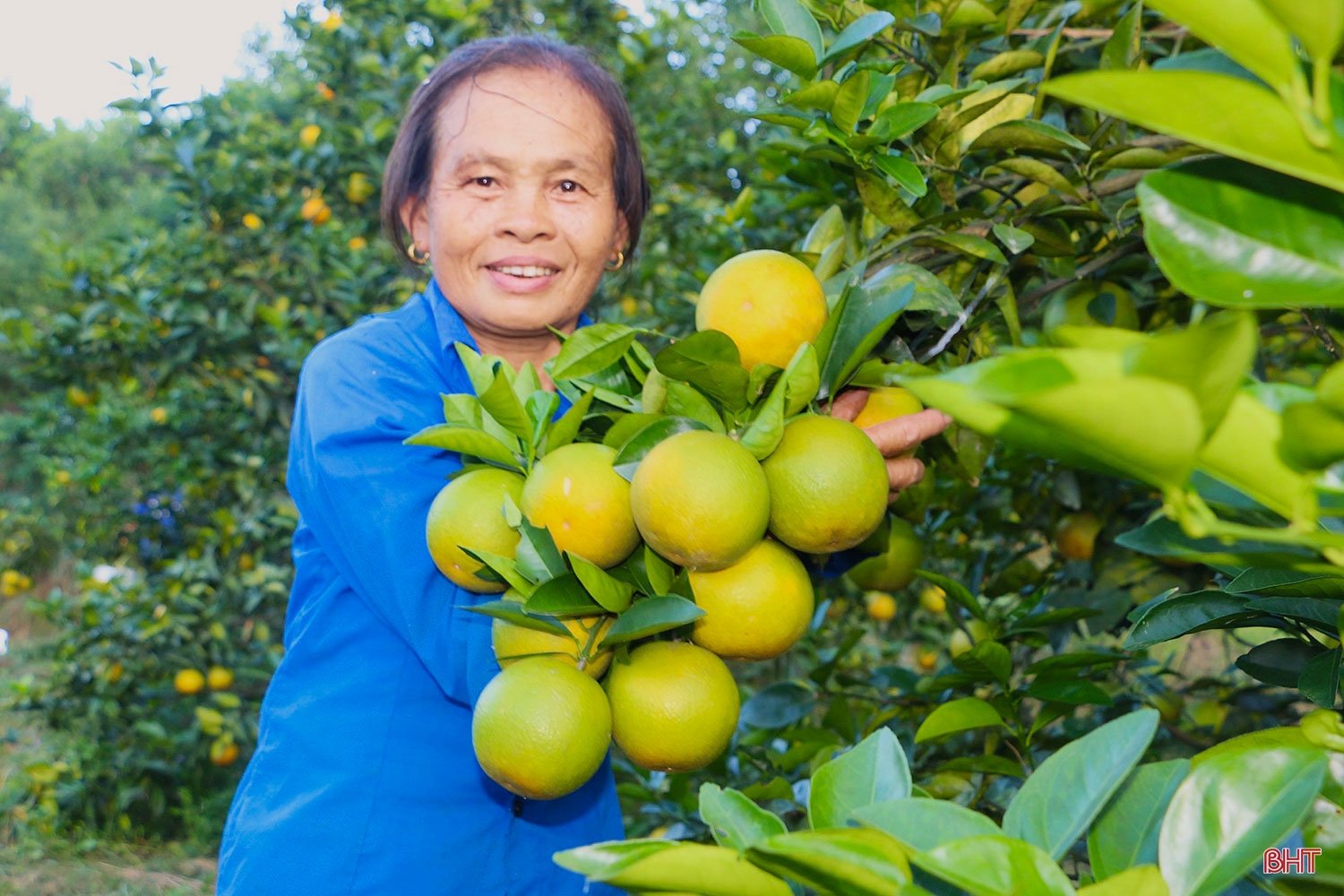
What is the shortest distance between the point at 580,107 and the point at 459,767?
751 millimetres

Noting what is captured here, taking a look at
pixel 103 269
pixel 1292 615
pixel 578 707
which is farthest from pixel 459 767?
pixel 103 269

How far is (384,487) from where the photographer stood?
1.01 meters

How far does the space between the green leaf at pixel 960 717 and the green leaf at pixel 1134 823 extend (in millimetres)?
509

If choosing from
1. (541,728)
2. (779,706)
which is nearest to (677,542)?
(541,728)

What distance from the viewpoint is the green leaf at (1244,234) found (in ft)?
1.52

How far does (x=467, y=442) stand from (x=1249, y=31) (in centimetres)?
62

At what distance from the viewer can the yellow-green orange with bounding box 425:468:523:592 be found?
33.5 inches

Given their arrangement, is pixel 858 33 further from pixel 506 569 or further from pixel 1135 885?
pixel 1135 885

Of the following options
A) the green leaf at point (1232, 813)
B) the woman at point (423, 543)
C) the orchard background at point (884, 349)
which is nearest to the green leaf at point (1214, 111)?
the orchard background at point (884, 349)

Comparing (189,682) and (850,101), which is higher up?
(850,101)

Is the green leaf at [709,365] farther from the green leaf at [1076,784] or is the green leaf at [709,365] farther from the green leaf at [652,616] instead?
the green leaf at [1076,784]

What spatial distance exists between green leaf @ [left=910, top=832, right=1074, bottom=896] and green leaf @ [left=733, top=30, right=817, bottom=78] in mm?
601

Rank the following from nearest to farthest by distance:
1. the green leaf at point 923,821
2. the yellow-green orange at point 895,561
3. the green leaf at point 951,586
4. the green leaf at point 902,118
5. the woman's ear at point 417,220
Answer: the green leaf at point 923,821
the green leaf at point 902,118
the green leaf at point 951,586
the yellow-green orange at point 895,561
the woman's ear at point 417,220

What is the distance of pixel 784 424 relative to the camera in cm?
84
